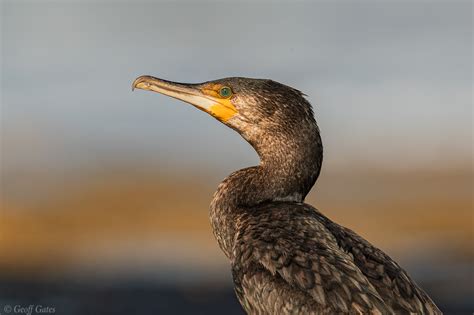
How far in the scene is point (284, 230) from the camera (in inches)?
371

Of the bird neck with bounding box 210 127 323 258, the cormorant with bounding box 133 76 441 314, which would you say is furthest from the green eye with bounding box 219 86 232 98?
the bird neck with bounding box 210 127 323 258

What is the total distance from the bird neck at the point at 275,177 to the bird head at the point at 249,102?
108mm

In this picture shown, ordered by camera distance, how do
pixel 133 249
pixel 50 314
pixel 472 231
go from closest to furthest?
pixel 50 314 → pixel 133 249 → pixel 472 231

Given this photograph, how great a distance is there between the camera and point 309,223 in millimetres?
9523

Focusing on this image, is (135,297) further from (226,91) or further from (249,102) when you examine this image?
(249,102)

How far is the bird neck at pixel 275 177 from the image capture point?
1014cm

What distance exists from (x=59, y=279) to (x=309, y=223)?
41.0ft

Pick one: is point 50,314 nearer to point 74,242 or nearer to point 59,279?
point 59,279

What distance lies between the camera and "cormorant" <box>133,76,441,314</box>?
8.87 meters

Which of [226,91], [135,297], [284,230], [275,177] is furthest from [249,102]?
[135,297]

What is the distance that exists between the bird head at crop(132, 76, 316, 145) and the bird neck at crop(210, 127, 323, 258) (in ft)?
0.35

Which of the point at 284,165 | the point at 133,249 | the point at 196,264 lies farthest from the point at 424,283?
the point at 284,165

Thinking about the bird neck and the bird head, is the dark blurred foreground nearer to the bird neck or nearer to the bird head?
the bird head

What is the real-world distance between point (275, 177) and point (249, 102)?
2.17 feet
